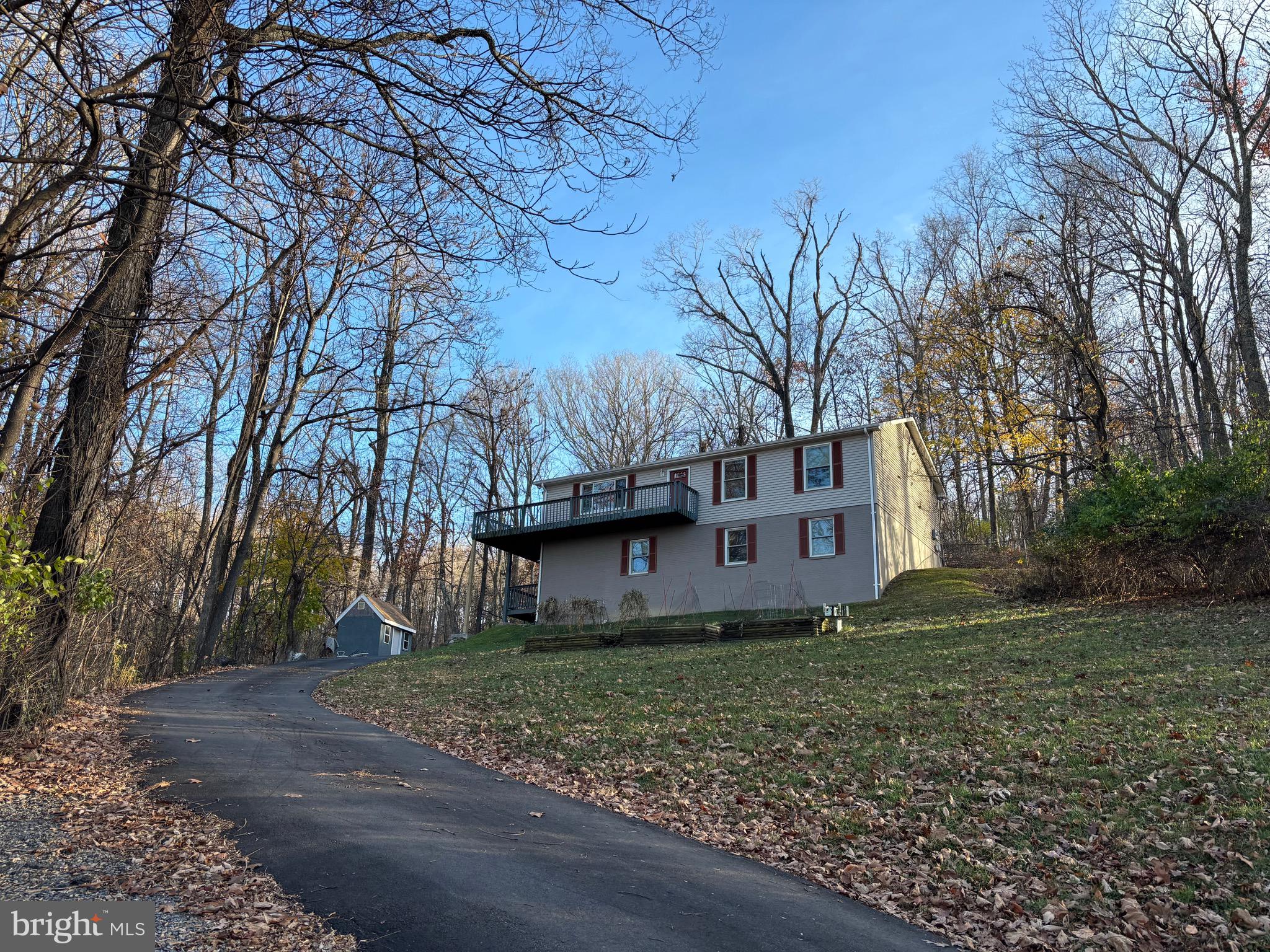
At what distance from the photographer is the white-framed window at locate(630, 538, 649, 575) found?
25.2 meters

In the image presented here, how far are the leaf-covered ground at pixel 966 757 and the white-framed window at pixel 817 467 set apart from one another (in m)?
8.07

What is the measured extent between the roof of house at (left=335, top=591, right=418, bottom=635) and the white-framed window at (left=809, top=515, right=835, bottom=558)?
18.8m

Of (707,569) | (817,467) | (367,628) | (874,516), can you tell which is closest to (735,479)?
(817,467)

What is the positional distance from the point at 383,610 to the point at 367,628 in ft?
3.05

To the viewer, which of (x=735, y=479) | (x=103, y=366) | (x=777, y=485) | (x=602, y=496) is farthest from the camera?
(x=602, y=496)

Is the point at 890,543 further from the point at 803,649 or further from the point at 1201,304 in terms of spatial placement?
the point at 1201,304

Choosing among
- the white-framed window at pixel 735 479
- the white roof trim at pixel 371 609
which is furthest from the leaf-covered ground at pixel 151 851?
the white roof trim at pixel 371 609

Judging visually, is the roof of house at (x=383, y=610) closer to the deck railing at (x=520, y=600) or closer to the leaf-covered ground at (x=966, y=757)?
the deck railing at (x=520, y=600)

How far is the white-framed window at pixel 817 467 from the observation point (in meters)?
23.1

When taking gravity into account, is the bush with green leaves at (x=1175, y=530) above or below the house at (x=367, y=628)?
above

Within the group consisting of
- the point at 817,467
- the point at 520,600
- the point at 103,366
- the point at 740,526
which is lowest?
the point at 520,600

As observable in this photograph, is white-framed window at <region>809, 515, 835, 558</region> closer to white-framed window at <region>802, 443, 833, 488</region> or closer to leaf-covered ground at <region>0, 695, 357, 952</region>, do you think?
white-framed window at <region>802, 443, 833, 488</region>

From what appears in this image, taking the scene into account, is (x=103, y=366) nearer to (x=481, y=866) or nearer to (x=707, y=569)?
(x=481, y=866)

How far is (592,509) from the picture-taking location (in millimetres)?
26250
